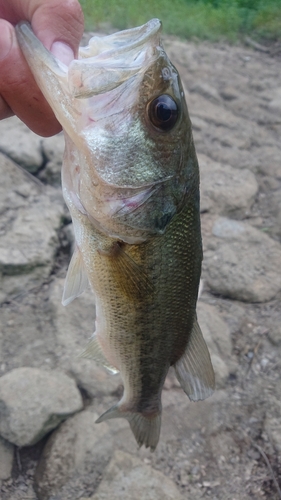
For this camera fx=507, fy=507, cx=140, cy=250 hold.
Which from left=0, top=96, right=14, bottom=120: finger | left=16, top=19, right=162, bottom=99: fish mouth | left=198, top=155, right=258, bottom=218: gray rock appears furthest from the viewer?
left=198, top=155, right=258, bottom=218: gray rock

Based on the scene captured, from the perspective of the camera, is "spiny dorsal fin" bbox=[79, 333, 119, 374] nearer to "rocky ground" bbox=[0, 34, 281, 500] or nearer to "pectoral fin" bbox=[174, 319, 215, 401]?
"pectoral fin" bbox=[174, 319, 215, 401]

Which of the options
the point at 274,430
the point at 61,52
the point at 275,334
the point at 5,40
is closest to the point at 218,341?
the point at 275,334

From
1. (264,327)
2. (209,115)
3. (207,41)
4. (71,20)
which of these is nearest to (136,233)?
(71,20)

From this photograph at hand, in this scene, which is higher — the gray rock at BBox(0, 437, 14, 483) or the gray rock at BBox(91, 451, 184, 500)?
the gray rock at BBox(91, 451, 184, 500)

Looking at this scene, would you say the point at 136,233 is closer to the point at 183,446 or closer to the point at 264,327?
the point at 183,446

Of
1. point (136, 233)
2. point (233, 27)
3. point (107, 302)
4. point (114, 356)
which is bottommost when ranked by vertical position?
point (233, 27)

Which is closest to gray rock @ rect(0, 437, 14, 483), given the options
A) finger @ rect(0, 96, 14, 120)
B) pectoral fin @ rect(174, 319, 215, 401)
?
pectoral fin @ rect(174, 319, 215, 401)

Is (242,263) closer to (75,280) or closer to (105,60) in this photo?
(75,280)
